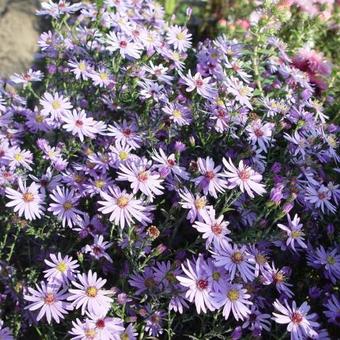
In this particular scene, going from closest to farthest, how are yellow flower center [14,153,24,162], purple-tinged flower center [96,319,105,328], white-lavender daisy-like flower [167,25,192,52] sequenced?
1. purple-tinged flower center [96,319,105,328]
2. yellow flower center [14,153,24,162]
3. white-lavender daisy-like flower [167,25,192,52]

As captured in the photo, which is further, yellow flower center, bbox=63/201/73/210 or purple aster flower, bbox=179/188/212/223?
yellow flower center, bbox=63/201/73/210

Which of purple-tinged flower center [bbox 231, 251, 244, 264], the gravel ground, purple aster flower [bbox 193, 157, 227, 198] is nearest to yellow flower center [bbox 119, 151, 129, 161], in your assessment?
purple aster flower [bbox 193, 157, 227, 198]

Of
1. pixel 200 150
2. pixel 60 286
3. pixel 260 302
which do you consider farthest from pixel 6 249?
pixel 260 302

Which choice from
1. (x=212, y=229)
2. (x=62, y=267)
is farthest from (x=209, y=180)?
(x=62, y=267)

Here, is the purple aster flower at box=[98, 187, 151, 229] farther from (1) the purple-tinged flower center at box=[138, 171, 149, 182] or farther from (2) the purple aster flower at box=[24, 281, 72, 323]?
(2) the purple aster flower at box=[24, 281, 72, 323]

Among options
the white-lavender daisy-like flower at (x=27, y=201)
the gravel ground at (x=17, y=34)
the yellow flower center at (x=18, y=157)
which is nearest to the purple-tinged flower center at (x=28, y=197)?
the white-lavender daisy-like flower at (x=27, y=201)

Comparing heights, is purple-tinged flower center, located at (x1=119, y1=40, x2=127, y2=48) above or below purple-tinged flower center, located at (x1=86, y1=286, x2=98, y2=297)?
above

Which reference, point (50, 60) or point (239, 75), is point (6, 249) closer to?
point (50, 60)
